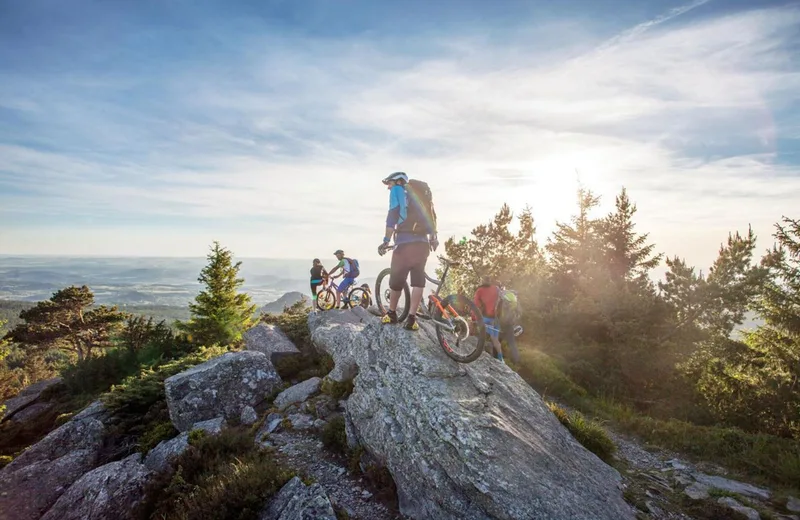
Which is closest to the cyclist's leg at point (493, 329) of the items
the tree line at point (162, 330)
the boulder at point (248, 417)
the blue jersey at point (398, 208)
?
the blue jersey at point (398, 208)

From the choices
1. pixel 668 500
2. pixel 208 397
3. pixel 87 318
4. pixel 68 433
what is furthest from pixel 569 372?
pixel 87 318

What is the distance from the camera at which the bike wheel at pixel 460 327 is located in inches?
325

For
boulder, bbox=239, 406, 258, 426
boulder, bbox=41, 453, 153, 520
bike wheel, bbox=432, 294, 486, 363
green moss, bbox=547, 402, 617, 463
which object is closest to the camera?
boulder, bbox=41, 453, 153, 520

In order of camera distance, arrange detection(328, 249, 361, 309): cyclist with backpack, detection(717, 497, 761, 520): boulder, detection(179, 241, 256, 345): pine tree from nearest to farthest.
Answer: detection(717, 497, 761, 520): boulder, detection(328, 249, 361, 309): cyclist with backpack, detection(179, 241, 256, 345): pine tree

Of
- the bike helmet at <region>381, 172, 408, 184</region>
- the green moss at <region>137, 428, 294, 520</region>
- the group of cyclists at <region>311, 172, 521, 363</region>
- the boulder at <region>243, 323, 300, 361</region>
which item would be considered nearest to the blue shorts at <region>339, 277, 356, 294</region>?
the boulder at <region>243, 323, 300, 361</region>

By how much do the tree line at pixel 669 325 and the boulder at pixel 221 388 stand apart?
8.75 metres

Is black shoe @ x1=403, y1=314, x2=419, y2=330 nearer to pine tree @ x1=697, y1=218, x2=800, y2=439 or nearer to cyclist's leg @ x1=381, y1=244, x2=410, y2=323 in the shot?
cyclist's leg @ x1=381, y1=244, x2=410, y2=323

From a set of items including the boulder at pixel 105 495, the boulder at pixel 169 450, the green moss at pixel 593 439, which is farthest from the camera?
the green moss at pixel 593 439

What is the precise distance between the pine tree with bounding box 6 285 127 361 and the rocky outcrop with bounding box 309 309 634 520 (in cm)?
3689

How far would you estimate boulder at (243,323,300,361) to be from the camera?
51.1 feet

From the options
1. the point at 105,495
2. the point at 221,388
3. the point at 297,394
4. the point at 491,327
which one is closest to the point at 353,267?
the point at 297,394

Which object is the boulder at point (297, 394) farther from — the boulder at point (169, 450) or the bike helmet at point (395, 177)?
the bike helmet at point (395, 177)

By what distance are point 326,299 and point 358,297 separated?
1.73m

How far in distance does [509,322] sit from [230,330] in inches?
703
